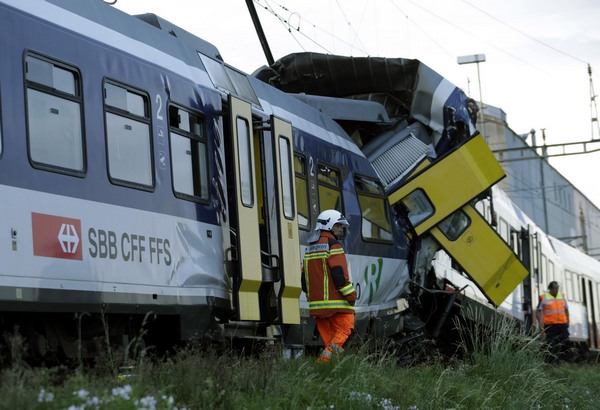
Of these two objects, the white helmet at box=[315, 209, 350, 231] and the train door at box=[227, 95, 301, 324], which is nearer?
the train door at box=[227, 95, 301, 324]

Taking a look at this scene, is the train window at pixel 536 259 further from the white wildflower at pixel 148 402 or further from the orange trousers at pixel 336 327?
the white wildflower at pixel 148 402

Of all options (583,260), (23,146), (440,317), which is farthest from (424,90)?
(583,260)

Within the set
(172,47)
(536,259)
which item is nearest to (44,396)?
(172,47)

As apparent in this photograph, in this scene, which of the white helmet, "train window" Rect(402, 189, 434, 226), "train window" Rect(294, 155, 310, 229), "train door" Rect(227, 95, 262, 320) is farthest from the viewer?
"train window" Rect(402, 189, 434, 226)

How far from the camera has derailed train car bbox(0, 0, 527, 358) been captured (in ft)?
27.0

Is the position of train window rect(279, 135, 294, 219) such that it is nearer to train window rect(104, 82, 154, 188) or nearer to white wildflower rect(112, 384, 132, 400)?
train window rect(104, 82, 154, 188)

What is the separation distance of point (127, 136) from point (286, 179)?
114 inches

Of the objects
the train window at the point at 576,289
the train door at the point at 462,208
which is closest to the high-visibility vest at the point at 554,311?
the train door at the point at 462,208

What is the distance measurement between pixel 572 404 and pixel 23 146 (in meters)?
6.24

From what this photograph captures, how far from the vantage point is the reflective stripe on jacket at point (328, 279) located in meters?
11.2

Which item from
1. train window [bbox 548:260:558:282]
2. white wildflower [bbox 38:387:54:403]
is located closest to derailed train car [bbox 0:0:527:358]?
white wildflower [bbox 38:387:54:403]

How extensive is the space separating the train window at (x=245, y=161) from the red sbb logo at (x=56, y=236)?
2.81 meters

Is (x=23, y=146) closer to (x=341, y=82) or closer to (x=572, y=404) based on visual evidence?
(x=572, y=404)

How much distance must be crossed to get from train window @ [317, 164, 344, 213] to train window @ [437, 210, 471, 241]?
2.32 m
